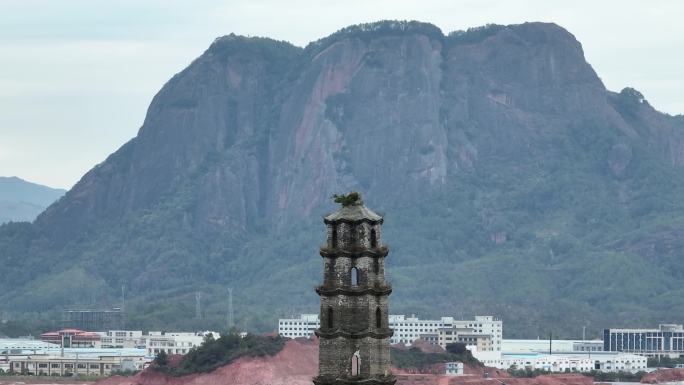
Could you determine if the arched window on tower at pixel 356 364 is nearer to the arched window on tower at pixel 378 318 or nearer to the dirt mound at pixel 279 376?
the arched window on tower at pixel 378 318

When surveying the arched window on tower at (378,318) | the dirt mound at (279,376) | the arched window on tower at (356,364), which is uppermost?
the dirt mound at (279,376)

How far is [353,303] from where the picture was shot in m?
68.7

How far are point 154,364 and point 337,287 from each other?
12664 cm

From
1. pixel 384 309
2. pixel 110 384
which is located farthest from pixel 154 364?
pixel 384 309

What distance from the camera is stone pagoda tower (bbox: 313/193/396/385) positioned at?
2697 inches

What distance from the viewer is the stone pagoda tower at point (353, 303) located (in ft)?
225

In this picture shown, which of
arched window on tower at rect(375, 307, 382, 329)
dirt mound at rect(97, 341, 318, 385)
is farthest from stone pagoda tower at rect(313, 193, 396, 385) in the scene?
dirt mound at rect(97, 341, 318, 385)

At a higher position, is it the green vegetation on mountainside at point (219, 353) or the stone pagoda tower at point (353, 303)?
the green vegetation on mountainside at point (219, 353)

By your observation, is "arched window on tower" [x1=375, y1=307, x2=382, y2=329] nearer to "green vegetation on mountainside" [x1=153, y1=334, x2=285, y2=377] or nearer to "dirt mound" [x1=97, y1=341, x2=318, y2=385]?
"dirt mound" [x1=97, y1=341, x2=318, y2=385]

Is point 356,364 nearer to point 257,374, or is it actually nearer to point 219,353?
point 257,374

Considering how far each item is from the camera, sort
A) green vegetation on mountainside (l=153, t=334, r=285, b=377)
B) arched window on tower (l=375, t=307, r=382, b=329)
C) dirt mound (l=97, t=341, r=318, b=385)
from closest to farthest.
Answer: arched window on tower (l=375, t=307, r=382, b=329), dirt mound (l=97, t=341, r=318, b=385), green vegetation on mountainside (l=153, t=334, r=285, b=377)

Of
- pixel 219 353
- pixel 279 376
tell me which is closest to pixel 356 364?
pixel 279 376

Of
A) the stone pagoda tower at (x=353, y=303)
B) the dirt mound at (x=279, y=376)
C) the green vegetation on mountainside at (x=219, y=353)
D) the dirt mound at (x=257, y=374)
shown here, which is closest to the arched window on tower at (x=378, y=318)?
the stone pagoda tower at (x=353, y=303)

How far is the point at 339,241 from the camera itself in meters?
69.0
